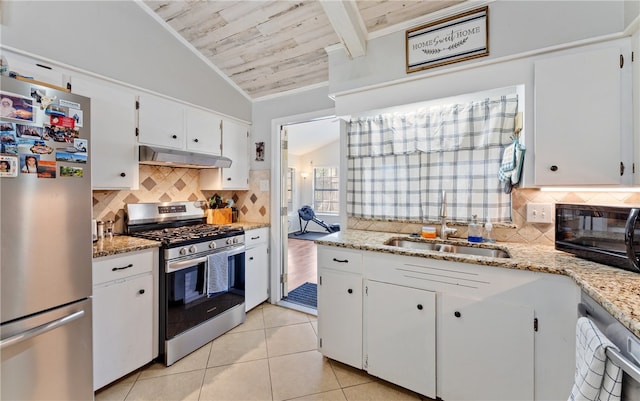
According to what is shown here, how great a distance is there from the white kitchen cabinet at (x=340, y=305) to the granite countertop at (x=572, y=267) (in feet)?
0.38

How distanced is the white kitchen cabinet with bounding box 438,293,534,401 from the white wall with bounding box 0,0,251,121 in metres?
2.82

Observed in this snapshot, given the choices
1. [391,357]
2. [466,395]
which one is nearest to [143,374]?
[391,357]

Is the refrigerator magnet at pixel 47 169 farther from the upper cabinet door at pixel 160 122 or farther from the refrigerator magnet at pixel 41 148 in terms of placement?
the upper cabinet door at pixel 160 122

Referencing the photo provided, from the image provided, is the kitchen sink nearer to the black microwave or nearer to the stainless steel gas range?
the black microwave

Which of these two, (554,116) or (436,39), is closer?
(554,116)

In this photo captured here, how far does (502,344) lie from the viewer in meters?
1.43

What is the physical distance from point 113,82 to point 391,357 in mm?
2836

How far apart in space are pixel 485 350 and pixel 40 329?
2.26 meters

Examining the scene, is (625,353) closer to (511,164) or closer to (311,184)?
(511,164)

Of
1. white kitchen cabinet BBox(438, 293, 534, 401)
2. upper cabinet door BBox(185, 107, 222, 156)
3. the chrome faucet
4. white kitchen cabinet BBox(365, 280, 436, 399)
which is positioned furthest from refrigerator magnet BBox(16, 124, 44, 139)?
the chrome faucet

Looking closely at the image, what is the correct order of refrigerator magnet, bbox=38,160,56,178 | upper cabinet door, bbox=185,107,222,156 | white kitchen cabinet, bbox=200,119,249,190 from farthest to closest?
white kitchen cabinet, bbox=200,119,249,190, upper cabinet door, bbox=185,107,222,156, refrigerator magnet, bbox=38,160,56,178

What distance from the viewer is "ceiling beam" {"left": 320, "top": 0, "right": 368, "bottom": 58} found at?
1854 millimetres

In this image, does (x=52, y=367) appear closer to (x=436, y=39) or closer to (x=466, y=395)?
(x=466, y=395)

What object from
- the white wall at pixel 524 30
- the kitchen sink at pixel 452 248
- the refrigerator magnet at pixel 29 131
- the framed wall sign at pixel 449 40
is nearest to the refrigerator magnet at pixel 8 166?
the refrigerator magnet at pixel 29 131
